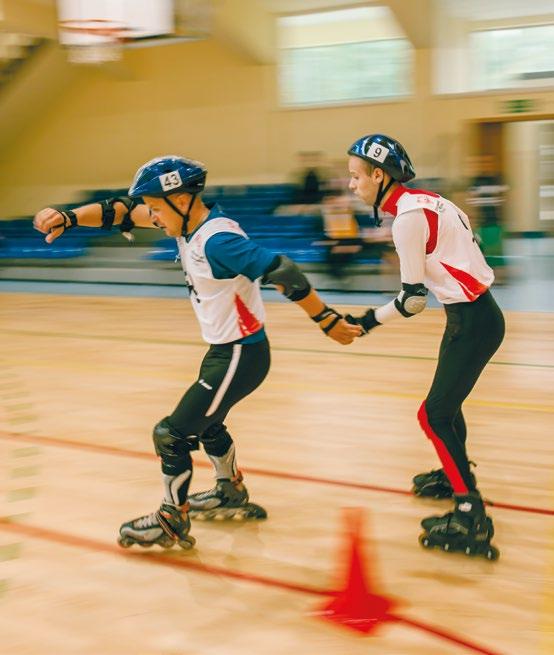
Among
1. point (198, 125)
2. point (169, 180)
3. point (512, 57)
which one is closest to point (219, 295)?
point (169, 180)

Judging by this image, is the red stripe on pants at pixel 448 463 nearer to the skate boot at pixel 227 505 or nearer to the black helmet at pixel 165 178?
the skate boot at pixel 227 505

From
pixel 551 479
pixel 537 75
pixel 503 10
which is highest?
pixel 503 10

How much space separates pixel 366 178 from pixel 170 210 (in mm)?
770

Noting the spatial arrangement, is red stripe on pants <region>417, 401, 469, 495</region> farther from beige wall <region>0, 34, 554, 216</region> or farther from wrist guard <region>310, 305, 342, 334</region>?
Result: beige wall <region>0, 34, 554, 216</region>

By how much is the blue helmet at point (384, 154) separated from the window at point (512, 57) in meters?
12.5

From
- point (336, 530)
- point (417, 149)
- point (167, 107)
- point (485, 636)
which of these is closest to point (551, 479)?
point (336, 530)

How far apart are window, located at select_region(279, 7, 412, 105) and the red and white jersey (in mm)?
12371

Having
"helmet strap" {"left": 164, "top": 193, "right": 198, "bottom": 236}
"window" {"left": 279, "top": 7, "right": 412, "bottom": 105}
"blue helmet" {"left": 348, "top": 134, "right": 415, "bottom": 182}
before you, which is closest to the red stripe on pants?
"blue helmet" {"left": 348, "top": 134, "right": 415, "bottom": 182}

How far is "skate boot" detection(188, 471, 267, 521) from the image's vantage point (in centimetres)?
341

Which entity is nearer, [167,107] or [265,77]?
[265,77]

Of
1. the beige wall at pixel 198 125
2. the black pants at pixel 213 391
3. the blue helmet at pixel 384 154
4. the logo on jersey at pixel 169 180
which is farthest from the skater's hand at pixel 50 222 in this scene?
the beige wall at pixel 198 125

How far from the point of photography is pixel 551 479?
378 cm

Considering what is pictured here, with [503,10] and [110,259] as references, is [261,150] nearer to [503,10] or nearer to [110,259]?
[110,259]

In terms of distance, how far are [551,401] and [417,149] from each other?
10.2 metres
